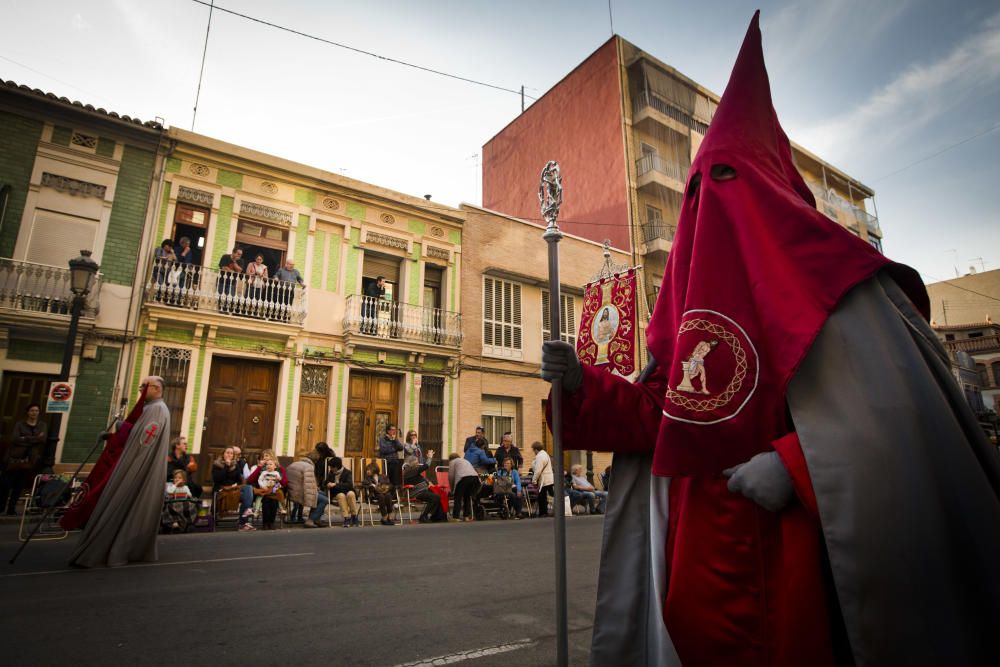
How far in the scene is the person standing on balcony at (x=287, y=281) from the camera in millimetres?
14180

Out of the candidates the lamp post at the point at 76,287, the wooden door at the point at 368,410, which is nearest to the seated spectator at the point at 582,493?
the wooden door at the point at 368,410

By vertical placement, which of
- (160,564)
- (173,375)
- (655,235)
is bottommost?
(160,564)

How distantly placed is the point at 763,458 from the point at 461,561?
4.65m

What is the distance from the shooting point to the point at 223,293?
44.2ft

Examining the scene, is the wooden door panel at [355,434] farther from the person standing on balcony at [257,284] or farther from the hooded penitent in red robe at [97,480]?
the hooded penitent in red robe at [97,480]

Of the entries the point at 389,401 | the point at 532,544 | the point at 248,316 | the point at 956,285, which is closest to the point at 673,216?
the point at 389,401

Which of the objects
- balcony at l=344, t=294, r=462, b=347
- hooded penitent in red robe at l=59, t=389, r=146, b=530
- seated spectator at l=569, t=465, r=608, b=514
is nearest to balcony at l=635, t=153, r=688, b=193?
balcony at l=344, t=294, r=462, b=347

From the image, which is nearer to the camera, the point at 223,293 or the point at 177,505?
the point at 177,505

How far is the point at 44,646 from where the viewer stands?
277 cm

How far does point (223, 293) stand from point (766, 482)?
14284 millimetres

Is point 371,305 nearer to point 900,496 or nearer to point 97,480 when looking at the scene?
point 97,480

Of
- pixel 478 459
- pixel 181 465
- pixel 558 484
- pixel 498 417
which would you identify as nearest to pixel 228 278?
pixel 181 465

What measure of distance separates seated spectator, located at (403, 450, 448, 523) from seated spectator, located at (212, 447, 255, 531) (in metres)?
3.14

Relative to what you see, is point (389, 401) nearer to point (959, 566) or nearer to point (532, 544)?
point (532, 544)
